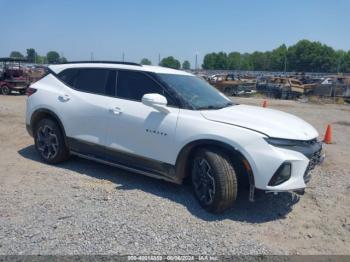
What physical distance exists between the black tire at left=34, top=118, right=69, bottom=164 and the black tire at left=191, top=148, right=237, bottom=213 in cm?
248

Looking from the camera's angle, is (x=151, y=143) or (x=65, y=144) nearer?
(x=151, y=143)

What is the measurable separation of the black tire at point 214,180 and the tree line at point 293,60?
104 m

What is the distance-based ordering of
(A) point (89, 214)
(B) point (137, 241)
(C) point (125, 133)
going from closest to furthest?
(B) point (137, 241) < (A) point (89, 214) < (C) point (125, 133)

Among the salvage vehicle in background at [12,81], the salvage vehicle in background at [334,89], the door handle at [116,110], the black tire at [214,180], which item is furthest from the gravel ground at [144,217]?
the salvage vehicle in background at [334,89]

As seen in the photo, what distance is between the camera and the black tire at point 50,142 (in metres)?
5.98

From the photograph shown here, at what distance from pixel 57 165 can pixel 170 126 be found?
2.44m

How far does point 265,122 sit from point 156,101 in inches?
52.3

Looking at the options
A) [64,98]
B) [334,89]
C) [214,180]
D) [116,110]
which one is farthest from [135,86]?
[334,89]

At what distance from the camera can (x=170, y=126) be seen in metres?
4.67

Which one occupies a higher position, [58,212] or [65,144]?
[65,144]

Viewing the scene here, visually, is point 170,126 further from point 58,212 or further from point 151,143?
point 58,212

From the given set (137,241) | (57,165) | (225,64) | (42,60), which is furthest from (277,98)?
(225,64)

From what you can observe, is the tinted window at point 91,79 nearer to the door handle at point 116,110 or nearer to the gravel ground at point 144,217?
the door handle at point 116,110

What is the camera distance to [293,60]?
4454 inches
